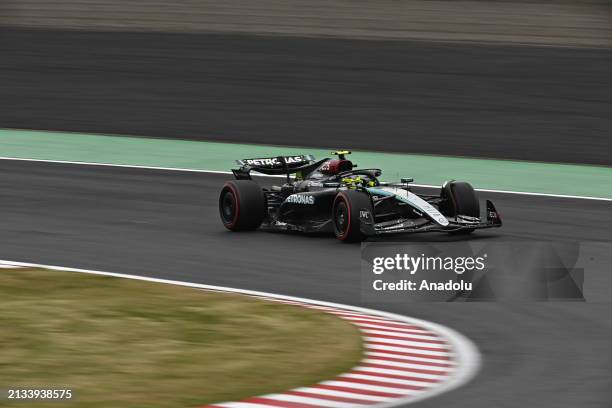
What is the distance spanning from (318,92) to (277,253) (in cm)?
900

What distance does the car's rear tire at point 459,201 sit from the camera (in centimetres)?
1532

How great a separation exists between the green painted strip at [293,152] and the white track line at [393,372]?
9.02 m

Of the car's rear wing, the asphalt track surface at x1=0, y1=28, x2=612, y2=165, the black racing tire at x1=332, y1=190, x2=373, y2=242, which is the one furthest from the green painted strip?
the black racing tire at x1=332, y1=190, x2=373, y2=242

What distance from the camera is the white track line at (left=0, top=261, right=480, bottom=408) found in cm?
835

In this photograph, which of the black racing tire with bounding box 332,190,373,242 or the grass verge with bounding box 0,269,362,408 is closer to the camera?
the grass verge with bounding box 0,269,362,408

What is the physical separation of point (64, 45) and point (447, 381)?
18670 millimetres

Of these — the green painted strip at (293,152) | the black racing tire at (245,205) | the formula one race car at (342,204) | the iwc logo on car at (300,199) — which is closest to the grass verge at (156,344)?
the formula one race car at (342,204)

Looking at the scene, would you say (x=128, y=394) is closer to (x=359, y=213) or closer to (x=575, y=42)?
(x=359, y=213)

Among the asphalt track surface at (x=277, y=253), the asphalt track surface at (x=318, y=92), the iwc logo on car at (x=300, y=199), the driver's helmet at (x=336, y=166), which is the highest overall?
the asphalt track surface at (x=318, y=92)

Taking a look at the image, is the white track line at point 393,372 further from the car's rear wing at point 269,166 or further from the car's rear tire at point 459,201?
the car's rear wing at point 269,166

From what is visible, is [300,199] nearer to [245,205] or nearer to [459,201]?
[245,205]

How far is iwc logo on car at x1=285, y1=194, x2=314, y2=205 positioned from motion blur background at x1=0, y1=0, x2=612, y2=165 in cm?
650

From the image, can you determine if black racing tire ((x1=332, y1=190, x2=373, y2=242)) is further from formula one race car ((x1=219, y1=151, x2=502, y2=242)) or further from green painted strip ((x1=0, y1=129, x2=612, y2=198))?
green painted strip ((x1=0, y1=129, x2=612, y2=198))

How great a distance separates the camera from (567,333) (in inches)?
415
